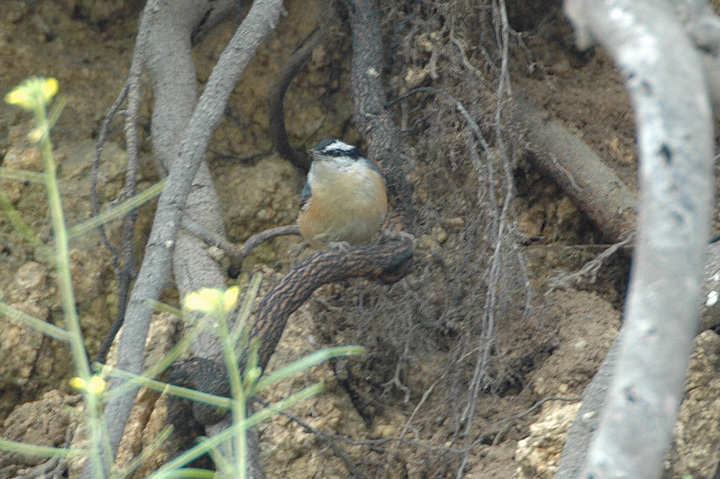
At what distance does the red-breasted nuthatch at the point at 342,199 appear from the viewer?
162 inches

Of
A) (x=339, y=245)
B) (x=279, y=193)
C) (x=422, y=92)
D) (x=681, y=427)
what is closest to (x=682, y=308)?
(x=681, y=427)

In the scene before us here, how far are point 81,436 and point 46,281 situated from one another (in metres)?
0.99

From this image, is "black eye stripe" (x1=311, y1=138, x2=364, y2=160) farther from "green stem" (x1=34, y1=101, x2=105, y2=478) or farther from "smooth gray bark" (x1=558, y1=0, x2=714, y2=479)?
"smooth gray bark" (x1=558, y1=0, x2=714, y2=479)

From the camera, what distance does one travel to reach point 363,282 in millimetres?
4480

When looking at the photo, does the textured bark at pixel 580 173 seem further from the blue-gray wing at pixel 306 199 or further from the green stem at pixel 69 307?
the green stem at pixel 69 307

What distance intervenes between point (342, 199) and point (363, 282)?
1.97 feet

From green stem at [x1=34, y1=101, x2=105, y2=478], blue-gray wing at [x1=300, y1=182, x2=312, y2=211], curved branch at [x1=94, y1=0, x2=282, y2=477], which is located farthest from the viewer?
blue-gray wing at [x1=300, y1=182, x2=312, y2=211]

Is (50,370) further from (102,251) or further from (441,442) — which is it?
(441,442)

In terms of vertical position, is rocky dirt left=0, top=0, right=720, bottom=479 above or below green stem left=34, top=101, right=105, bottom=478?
below

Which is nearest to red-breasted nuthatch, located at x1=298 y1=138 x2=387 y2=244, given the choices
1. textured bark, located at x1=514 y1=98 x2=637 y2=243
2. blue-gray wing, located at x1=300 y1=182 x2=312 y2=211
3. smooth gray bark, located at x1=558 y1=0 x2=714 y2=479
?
blue-gray wing, located at x1=300 y1=182 x2=312 y2=211

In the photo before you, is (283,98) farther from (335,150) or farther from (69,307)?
(69,307)

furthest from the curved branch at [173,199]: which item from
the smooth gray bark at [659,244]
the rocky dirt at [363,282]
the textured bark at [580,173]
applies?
the smooth gray bark at [659,244]

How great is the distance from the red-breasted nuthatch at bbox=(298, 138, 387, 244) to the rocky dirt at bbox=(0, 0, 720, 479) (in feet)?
1.36

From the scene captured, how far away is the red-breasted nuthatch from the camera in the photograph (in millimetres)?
4109
